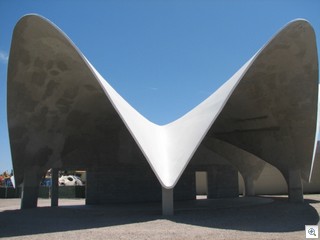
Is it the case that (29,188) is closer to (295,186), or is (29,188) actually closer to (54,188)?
(54,188)

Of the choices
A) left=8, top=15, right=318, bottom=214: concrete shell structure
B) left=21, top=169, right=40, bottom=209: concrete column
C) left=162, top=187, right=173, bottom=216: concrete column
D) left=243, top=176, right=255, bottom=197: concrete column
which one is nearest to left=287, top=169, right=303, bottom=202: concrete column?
left=8, top=15, right=318, bottom=214: concrete shell structure

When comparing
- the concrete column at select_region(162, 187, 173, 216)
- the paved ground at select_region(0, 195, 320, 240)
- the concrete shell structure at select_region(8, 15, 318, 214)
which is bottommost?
the paved ground at select_region(0, 195, 320, 240)

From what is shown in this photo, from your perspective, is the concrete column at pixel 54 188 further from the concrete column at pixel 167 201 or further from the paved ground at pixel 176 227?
the concrete column at pixel 167 201

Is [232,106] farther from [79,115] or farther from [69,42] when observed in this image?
[69,42]

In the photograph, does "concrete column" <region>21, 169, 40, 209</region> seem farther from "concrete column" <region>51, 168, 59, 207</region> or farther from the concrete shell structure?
"concrete column" <region>51, 168, 59, 207</region>

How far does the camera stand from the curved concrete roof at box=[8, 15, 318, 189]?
13414 mm

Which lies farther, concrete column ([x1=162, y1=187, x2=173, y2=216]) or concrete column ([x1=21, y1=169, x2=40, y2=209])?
concrete column ([x1=21, y1=169, x2=40, y2=209])

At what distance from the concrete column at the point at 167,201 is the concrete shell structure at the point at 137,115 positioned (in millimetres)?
41

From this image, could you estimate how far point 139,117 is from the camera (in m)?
18.8

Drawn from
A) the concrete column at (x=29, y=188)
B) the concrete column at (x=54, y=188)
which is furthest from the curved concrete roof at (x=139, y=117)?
the concrete column at (x=54, y=188)

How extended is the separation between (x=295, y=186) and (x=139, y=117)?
9.69 m

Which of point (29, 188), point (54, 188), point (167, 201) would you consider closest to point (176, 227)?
point (167, 201)

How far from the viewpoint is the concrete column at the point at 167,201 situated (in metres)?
13.1

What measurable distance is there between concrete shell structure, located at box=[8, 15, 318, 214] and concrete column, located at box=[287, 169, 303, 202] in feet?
0.18
